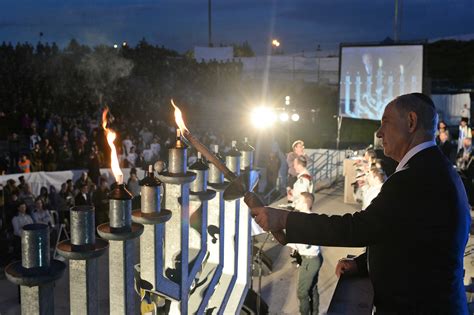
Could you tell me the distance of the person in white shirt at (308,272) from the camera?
5125 mm

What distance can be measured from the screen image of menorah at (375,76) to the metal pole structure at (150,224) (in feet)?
49.1

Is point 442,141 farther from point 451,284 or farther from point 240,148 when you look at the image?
point 451,284

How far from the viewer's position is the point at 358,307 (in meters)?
2.23

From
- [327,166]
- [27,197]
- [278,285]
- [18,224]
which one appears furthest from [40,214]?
[327,166]

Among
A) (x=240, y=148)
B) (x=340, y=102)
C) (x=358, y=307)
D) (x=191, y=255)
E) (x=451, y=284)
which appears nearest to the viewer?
(x=451, y=284)

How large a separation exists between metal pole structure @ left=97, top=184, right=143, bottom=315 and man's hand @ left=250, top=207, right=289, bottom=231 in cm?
43

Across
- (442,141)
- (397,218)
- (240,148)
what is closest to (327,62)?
(442,141)

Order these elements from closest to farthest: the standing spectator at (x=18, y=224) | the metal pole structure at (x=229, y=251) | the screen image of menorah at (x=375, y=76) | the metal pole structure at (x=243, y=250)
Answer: the metal pole structure at (x=229, y=251) → the metal pole structure at (x=243, y=250) → the standing spectator at (x=18, y=224) → the screen image of menorah at (x=375, y=76)

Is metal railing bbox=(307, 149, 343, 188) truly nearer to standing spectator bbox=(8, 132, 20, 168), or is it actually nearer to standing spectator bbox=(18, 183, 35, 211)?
standing spectator bbox=(18, 183, 35, 211)

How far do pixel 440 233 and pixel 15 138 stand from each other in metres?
13.6

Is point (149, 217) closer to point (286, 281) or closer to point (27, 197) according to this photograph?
point (286, 281)

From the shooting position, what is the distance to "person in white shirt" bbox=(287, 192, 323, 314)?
5125 millimetres

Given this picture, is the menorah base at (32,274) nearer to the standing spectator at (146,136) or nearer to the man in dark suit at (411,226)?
the man in dark suit at (411,226)

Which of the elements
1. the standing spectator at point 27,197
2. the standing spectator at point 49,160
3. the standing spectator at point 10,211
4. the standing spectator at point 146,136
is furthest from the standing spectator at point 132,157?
the standing spectator at point 10,211
